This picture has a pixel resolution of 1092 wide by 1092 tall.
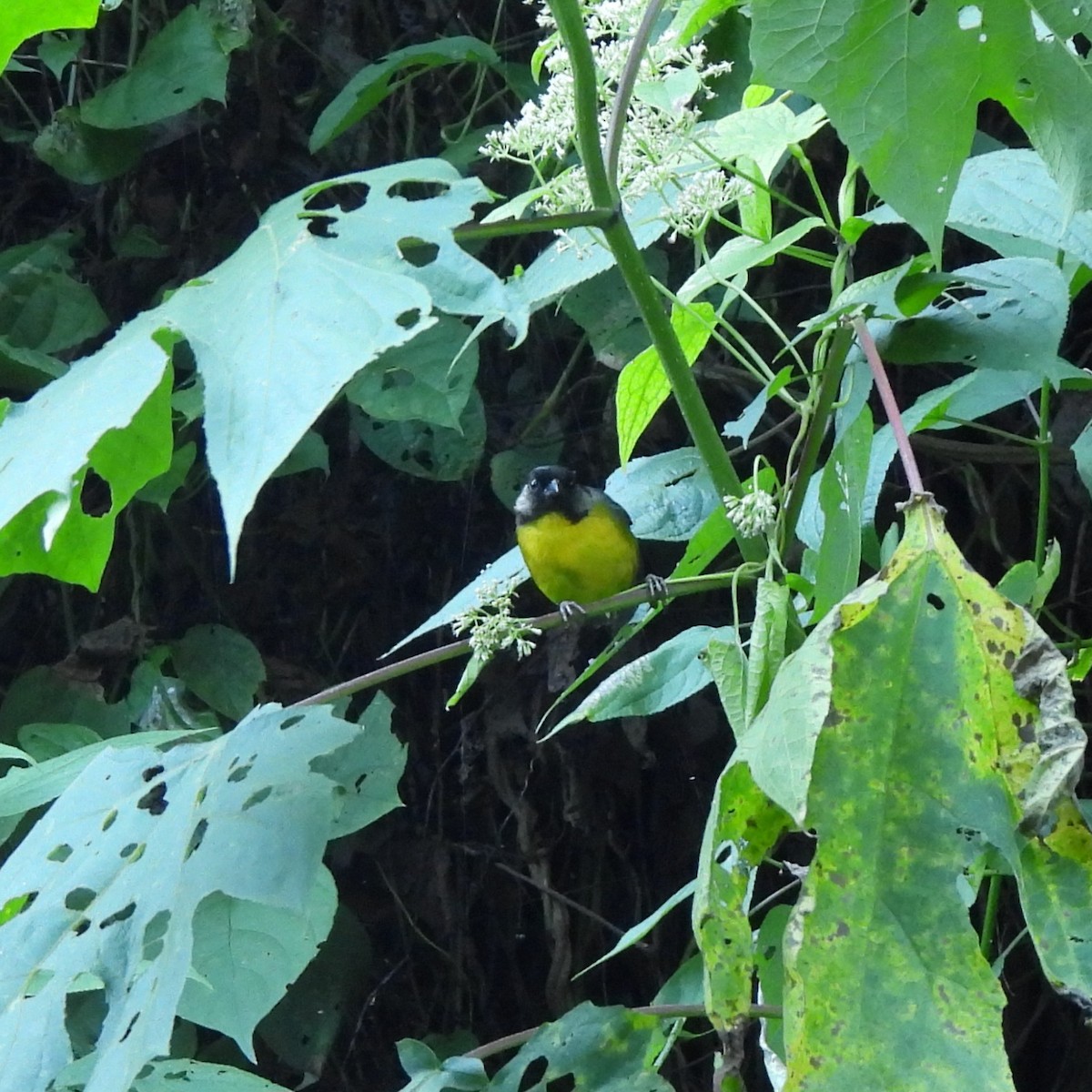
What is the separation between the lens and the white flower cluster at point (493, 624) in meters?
1.09

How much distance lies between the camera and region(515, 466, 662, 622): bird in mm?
2318

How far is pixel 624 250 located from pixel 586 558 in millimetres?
1730

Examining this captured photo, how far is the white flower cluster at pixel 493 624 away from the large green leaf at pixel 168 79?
1.38m

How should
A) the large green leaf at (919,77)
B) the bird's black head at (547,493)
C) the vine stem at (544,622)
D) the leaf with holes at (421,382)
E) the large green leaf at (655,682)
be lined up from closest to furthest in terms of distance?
the large green leaf at (919,77)
the vine stem at (544,622)
the large green leaf at (655,682)
the leaf with holes at (421,382)
the bird's black head at (547,493)

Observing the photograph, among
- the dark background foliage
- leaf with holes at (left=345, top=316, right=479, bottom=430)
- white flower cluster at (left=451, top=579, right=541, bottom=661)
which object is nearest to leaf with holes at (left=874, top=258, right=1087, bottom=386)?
white flower cluster at (left=451, top=579, right=541, bottom=661)

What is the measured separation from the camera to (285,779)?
966mm

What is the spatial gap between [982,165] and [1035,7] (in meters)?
0.25

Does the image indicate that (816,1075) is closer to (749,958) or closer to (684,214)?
(749,958)

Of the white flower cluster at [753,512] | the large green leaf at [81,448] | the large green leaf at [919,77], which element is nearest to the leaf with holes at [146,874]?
the large green leaf at [81,448]

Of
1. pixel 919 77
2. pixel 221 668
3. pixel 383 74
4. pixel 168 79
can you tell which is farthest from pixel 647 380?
pixel 168 79

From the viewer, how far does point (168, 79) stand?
2279mm

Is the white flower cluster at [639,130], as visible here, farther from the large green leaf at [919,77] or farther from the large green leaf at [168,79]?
the large green leaf at [168,79]

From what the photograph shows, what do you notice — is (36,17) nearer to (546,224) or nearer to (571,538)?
(546,224)

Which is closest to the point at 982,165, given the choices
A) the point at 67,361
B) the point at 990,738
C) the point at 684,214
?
the point at 684,214
